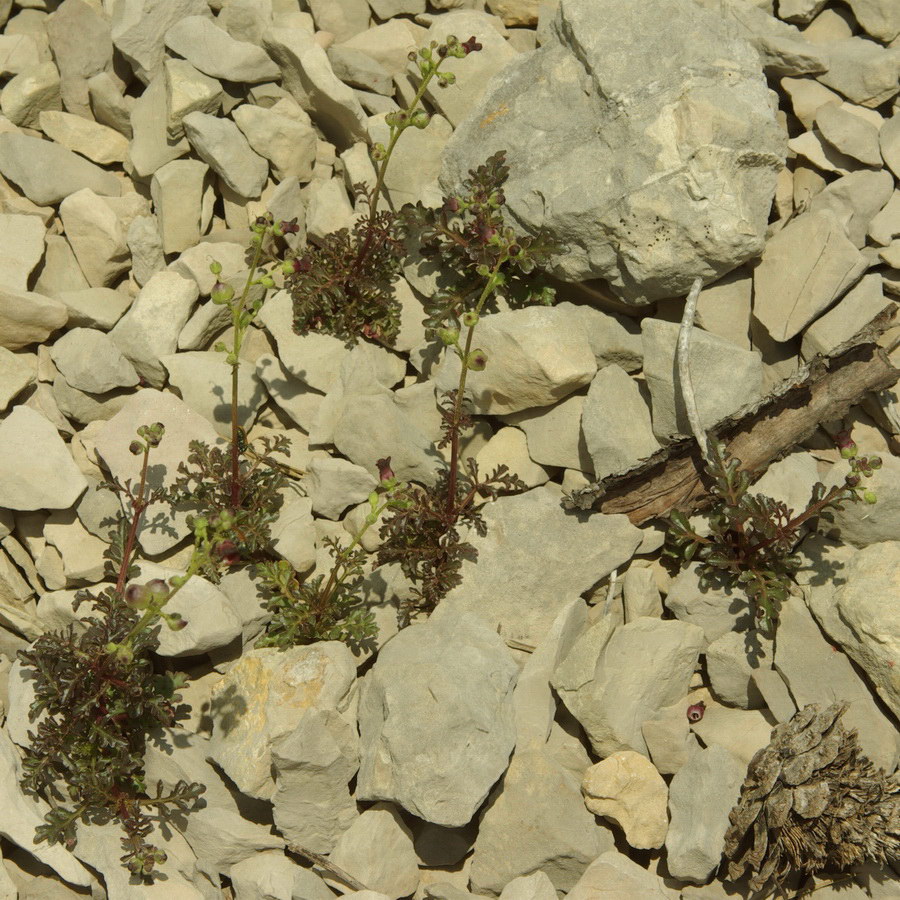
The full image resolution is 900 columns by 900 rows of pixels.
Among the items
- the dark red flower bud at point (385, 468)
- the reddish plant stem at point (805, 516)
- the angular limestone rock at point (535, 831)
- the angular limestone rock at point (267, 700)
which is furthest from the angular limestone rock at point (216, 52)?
the angular limestone rock at point (535, 831)

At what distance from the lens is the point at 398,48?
25.2ft

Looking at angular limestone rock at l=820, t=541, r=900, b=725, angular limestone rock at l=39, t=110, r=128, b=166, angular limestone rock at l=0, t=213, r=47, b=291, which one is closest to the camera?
angular limestone rock at l=820, t=541, r=900, b=725

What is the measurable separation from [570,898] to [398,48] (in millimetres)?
6152

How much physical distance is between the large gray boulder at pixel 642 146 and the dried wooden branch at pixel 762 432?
36.2 inches

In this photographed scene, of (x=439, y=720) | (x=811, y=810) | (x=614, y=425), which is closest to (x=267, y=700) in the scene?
(x=439, y=720)

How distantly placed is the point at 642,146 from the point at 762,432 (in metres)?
1.98

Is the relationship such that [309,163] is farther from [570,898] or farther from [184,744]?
[570,898]

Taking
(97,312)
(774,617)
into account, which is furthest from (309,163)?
(774,617)

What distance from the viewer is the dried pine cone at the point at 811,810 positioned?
5.28 meters

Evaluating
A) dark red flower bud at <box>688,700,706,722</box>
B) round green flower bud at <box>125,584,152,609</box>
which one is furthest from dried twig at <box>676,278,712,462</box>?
round green flower bud at <box>125,584,152,609</box>

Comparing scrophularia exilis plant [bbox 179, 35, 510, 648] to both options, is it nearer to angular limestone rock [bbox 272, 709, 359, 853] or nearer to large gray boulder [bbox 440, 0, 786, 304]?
large gray boulder [bbox 440, 0, 786, 304]

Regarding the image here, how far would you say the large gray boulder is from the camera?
6.20m

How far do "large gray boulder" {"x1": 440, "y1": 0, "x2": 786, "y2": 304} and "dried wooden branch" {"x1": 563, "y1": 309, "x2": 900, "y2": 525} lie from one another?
92 centimetres

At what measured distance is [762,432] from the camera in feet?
20.4
